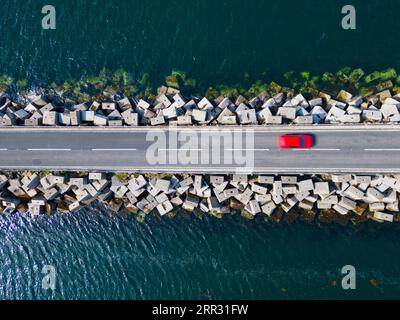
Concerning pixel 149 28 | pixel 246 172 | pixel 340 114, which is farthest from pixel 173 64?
pixel 340 114

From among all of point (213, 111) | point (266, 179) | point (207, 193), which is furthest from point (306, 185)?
point (213, 111)

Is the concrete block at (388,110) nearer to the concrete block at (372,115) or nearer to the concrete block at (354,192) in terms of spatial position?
the concrete block at (372,115)

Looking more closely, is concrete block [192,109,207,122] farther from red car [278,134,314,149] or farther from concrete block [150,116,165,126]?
red car [278,134,314,149]

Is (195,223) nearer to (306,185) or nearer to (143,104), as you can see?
(306,185)

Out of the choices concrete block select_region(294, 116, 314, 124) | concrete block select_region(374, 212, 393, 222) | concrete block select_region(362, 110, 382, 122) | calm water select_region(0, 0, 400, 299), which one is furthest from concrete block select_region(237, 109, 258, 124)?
concrete block select_region(374, 212, 393, 222)

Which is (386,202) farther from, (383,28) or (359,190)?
(383,28)

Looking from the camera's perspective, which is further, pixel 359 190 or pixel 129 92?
pixel 129 92
